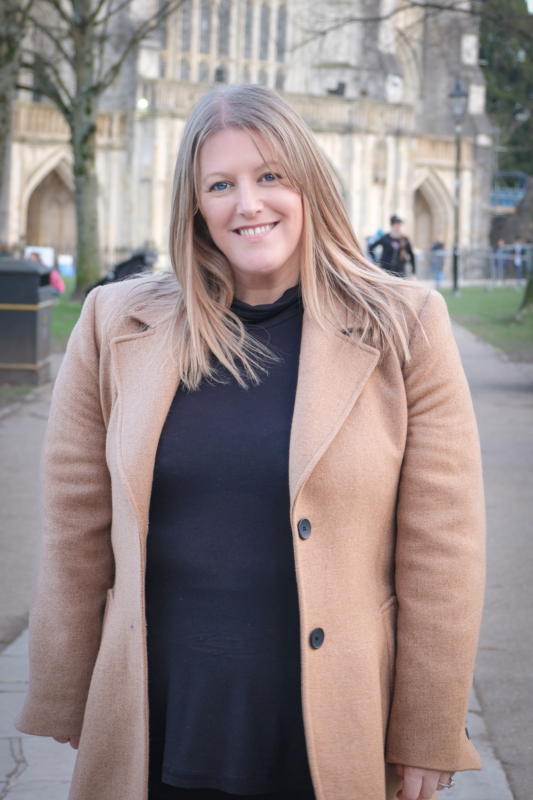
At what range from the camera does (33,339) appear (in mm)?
11406

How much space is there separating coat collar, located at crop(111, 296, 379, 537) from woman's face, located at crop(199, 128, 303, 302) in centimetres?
17

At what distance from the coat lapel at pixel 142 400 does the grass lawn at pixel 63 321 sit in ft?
42.0

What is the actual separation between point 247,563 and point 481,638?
9.28ft

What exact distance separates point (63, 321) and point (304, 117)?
24400 millimetres

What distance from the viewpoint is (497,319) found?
21.2 meters

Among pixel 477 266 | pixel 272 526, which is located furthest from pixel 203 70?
pixel 272 526

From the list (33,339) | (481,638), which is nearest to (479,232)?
(33,339)

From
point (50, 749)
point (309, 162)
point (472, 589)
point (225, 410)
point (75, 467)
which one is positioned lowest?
point (50, 749)

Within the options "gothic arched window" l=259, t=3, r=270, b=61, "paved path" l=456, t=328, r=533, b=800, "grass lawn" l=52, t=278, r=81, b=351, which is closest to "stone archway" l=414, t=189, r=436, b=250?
"gothic arched window" l=259, t=3, r=270, b=61

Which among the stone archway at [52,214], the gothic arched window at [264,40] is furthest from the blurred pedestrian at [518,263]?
the stone archway at [52,214]

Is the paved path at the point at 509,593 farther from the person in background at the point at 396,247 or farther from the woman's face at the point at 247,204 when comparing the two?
the person in background at the point at 396,247

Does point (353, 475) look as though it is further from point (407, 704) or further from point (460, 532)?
point (407, 704)

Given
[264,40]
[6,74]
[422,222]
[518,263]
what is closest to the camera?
[6,74]

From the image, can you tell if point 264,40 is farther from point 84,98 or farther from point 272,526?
point 272,526
